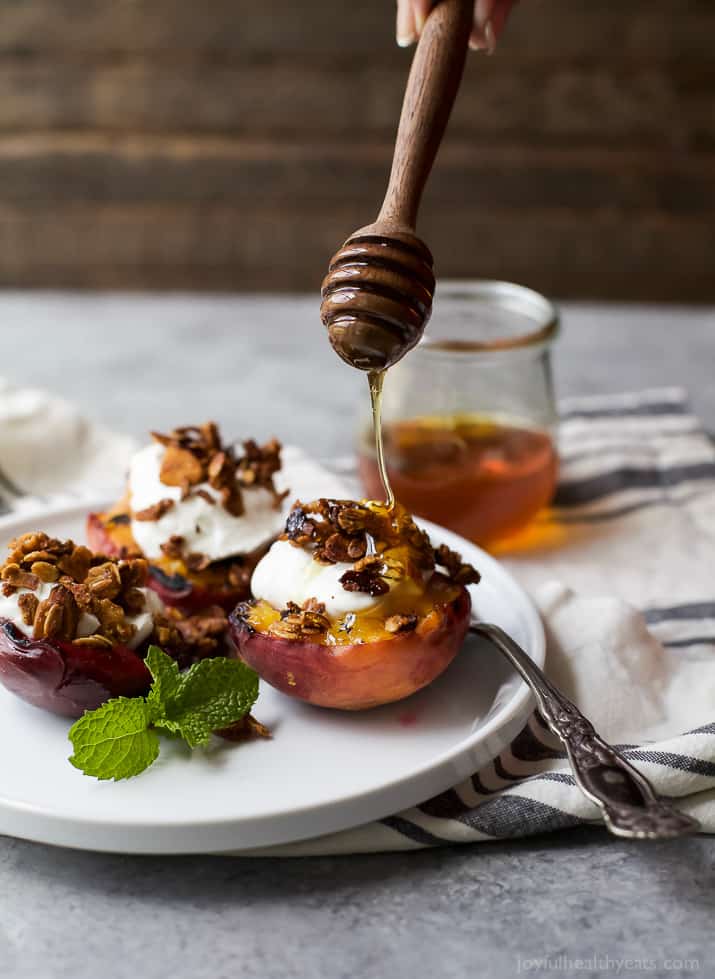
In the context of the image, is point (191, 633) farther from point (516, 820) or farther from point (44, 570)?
point (516, 820)

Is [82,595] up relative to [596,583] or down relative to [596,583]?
up

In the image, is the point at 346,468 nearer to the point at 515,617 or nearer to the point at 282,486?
the point at 282,486

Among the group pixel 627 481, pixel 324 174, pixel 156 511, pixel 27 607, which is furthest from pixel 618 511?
pixel 324 174

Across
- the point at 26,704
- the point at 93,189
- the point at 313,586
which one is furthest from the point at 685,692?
the point at 93,189

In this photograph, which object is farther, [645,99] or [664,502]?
[645,99]

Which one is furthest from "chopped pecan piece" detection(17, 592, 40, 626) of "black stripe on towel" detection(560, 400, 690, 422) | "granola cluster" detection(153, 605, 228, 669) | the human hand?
"black stripe on towel" detection(560, 400, 690, 422)

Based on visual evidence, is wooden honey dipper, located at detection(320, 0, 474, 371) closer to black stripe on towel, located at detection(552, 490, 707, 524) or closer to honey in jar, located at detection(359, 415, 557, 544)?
honey in jar, located at detection(359, 415, 557, 544)
